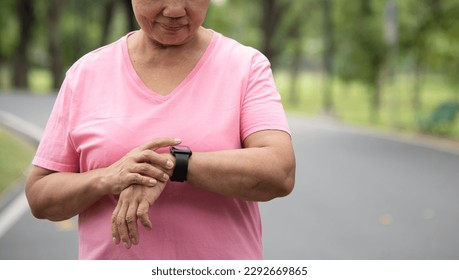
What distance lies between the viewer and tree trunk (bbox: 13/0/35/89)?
33.8 m

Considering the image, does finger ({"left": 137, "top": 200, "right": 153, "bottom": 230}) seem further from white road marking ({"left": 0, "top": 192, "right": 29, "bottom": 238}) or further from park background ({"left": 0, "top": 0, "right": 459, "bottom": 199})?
white road marking ({"left": 0, "top": 192, "right": 29, "bottom": 238})

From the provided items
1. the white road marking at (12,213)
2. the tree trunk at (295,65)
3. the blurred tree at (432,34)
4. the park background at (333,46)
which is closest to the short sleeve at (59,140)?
the park background at (333,46)

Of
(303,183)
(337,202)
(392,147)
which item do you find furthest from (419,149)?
(337,202)

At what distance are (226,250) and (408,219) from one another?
5.58 metres

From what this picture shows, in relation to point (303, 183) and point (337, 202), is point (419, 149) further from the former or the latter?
point (337, 202)

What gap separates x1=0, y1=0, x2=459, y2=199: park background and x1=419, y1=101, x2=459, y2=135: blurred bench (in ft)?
0.07

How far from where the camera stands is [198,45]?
1777 millimetres

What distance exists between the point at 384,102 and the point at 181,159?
36276 mm

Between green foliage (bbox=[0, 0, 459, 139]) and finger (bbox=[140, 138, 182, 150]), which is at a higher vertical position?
green foliage (bbox=[0, 0, 459, 139])

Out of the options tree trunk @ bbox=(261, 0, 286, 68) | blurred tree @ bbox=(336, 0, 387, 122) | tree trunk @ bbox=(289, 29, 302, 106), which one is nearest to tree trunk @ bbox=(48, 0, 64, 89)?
tree trunk @ bbox=(261, 0, 286, 68)

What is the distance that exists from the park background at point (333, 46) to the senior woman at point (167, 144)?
2.87m

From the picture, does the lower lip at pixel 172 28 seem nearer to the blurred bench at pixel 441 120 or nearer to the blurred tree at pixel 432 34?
the blurred bench at pixel 441 120

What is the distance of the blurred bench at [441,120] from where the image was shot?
53.9 feet

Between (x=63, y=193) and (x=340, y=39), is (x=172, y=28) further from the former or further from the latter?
(x=340, y=39)
